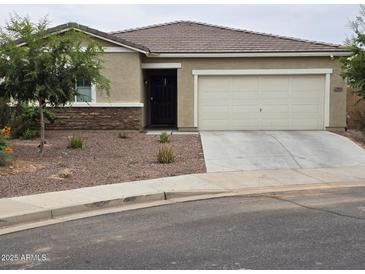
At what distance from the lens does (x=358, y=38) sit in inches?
660

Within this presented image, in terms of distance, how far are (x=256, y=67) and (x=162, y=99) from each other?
18.8ft

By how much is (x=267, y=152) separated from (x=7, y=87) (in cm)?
771

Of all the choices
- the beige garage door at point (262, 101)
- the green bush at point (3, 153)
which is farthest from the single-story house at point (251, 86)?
the green bush at point (3, 153)

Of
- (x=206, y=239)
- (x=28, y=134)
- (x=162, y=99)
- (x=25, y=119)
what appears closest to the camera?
(x=206, y=239)

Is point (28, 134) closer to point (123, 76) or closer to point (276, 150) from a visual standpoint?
point (123, 76)

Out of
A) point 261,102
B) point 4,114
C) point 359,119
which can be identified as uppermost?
point 261,102

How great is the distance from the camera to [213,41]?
21062 millimetres

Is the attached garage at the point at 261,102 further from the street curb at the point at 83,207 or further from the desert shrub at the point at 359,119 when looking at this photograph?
the street curb at the point at 83,207

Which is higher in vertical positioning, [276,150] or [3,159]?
[3,159]

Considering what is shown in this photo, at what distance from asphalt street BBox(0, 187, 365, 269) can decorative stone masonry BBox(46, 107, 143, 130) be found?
1086 centimetres

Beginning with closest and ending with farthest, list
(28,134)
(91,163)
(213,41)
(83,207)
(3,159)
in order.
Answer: (83,207)
(3,159)
(91,163)
(28,134)
(213,41)

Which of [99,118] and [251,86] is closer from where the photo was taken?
[99,118]

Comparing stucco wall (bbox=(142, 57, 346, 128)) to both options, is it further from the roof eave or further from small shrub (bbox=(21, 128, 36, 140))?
small shrub (bbox=(21, 128, 36, 140))

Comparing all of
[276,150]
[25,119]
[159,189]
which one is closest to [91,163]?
[159,189]
